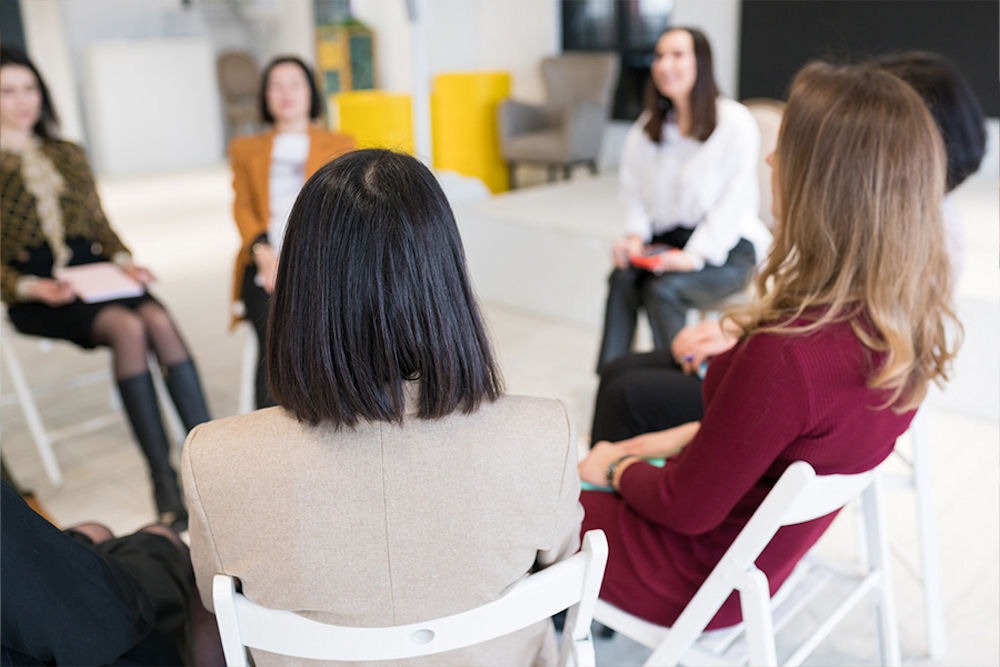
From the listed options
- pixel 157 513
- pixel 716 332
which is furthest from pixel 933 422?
pixel 157 513

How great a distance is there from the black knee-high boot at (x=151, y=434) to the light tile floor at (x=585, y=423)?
0.10m

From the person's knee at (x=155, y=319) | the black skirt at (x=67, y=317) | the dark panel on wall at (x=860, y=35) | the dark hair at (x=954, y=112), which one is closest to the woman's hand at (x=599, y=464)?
the dark hair at (x=954, y=112)

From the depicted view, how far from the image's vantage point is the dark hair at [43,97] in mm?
2492

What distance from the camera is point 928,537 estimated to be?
163cm

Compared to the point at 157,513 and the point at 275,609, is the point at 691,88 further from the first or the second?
the point at 275,609

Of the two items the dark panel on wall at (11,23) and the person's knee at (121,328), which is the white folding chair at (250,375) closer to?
the person's knee at (121,328)

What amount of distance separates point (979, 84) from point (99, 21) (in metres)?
5.12

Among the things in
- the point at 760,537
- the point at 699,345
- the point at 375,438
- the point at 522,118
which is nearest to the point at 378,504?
the point at 375,438

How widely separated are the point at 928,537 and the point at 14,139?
250 centimetres

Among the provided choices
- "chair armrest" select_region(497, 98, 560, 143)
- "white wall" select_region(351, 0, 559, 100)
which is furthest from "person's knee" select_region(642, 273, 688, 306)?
"chair armrest" select_region(497, 98, 560, 143)

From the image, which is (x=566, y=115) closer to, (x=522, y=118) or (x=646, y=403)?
(x=522, y=118)

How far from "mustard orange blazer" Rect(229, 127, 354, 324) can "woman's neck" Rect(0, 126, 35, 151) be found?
1.84 feet

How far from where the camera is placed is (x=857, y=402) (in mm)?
1150

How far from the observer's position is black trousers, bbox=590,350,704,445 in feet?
5.92
